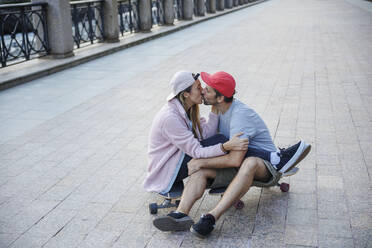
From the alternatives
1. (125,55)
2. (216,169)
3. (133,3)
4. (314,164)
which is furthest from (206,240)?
(133,3)

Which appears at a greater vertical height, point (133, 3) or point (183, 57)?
point (133, 3)

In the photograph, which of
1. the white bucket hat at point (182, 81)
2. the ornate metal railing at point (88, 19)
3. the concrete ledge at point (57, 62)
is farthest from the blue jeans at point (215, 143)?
the ornate metal railing at point (88, 19)

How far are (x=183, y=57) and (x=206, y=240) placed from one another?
863 centimetres

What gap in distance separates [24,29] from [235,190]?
28.0ft

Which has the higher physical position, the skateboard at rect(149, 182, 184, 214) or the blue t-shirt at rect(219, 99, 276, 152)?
the blue t-shirt at rect(219, 99, 276, 152)

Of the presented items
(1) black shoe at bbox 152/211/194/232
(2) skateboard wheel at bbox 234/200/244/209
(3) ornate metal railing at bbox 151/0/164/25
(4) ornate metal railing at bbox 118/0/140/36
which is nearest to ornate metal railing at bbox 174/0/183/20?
(3) ornate metal railing at bbox 151/0/164/25

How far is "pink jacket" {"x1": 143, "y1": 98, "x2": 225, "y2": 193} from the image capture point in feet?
13.3

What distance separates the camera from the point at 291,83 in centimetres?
895

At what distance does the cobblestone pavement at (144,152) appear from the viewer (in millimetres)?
3848

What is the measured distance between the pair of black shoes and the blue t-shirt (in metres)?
0.77

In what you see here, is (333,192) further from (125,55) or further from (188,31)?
(188,31)

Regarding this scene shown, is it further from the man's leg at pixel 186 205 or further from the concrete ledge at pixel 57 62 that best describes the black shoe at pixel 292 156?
the concrete ledge at pixel 57 62

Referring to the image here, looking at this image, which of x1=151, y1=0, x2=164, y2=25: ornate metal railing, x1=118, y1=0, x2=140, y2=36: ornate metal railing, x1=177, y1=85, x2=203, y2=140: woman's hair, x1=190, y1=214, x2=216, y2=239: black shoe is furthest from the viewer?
x1=151, y1=0, x2=164, y2=25: ornate metal railing

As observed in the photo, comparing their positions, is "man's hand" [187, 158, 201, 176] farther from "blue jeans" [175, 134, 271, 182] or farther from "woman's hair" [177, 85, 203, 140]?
"woman's hair" [177, 85, 203, 140]
